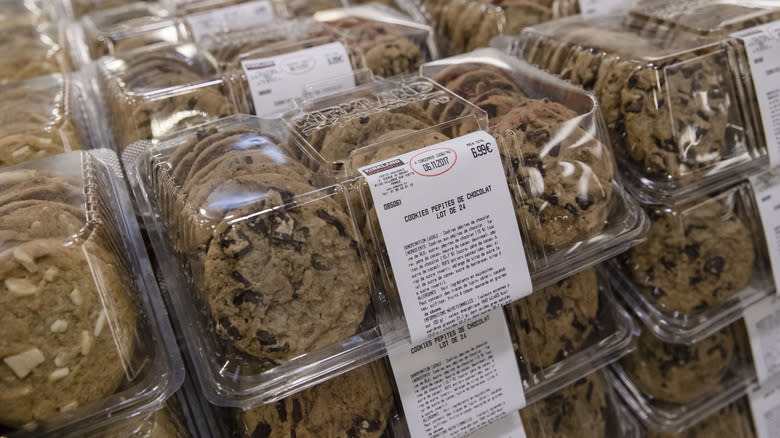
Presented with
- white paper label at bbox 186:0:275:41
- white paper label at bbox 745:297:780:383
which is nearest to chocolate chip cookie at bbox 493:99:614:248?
white paper label at bbox 745:297:780:383

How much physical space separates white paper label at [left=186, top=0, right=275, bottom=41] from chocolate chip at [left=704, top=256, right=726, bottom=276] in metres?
1.47

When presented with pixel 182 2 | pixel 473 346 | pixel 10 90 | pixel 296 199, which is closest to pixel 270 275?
pixel 296 199

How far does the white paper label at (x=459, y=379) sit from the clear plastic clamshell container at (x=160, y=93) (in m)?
0.76

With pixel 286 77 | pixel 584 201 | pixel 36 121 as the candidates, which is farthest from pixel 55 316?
pixel 584 201

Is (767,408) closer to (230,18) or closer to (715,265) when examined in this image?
(715,265)

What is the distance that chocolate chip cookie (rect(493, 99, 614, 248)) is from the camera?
112 cm

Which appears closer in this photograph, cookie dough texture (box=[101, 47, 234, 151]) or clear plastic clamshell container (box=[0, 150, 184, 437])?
clear plastic clamshell container (box=[0, 150, 184, 437])

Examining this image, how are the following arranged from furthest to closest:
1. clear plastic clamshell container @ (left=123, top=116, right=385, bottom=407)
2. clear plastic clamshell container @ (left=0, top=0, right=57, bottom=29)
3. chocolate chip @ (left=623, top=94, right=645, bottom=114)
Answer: clear plastic clamshell container @ (left=0, top=0, right=57, bottom=29), chocolate chip @ (left=623, top=94, right=645, bottom=114), clear plastic clamshell container @ (left=123, top=116, right=385, bottom=407)

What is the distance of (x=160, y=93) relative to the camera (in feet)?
4.76

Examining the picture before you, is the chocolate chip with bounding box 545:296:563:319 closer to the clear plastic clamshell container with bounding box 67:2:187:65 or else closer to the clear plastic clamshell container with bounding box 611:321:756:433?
the clear plastic clamshell container with bounding box 611:321:756:433

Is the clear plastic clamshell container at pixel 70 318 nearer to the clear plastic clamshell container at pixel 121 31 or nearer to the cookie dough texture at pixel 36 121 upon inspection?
the cookie dough texture at pixel 36 121

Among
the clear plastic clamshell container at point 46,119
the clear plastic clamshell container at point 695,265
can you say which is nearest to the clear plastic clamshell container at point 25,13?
the clear plastic clamshell container at point 46,119

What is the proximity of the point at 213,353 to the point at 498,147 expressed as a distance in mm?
616

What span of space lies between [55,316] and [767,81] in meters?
1.55
